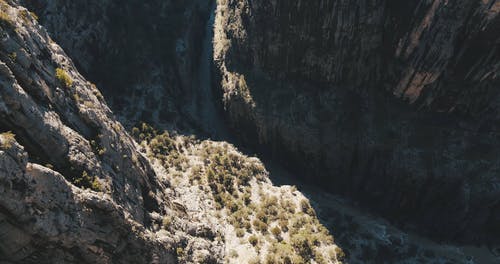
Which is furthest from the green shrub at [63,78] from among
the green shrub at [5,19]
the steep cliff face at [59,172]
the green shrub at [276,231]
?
the green shrub at [276,231]

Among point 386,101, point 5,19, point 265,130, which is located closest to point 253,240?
point 265,130

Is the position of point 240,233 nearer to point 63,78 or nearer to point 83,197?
point 83,197

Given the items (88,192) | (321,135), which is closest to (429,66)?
(321,135)

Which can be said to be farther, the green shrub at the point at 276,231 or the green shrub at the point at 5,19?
the green shrub at the point at 276,231

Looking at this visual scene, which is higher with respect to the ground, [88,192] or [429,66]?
[429,66]

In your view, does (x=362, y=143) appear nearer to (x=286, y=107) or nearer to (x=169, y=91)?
(x=286, y=107)

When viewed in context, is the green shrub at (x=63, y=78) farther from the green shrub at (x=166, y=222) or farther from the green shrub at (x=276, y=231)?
the green shrub at (x=276, y=231)
